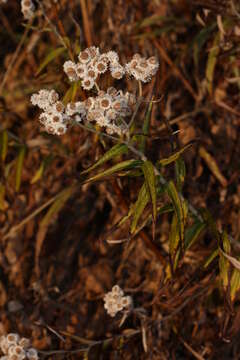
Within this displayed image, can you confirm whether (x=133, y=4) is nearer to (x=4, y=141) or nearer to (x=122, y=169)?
(x=4, y=141)

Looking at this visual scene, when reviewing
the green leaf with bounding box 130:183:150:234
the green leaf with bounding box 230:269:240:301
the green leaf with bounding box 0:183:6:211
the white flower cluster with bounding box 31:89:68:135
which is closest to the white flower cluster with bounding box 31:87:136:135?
the white flower cluster with bounding box 31:89:68:135

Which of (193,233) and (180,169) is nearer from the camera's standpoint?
(180,169)

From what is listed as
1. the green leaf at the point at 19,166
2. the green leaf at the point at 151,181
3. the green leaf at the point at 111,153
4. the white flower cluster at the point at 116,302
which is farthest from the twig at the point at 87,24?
the white flower cluster at the point at 116,302

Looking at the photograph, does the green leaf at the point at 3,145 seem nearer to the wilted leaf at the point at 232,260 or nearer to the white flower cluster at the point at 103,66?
the white flower cluster at the point at 103,66

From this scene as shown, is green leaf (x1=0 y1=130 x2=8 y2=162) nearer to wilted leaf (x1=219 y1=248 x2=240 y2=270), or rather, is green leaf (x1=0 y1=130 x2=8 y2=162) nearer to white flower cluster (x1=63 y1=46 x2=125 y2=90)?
white flower cluster (x1=63 y1=46 x2=125 y2=90)

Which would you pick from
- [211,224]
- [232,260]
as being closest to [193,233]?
[211,224]

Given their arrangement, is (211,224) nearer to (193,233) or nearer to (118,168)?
(193,233)
